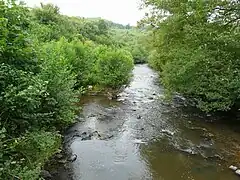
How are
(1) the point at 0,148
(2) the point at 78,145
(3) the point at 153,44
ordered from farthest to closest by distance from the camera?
(3) the point at 153,44, (2) the point at 78,145, (1) the point at 0,148

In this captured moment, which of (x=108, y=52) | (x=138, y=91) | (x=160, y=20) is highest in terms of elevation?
(x=160, y=20)

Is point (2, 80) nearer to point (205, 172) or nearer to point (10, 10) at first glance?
point (10, 10)

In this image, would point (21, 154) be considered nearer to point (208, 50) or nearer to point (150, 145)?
point (150, 145)

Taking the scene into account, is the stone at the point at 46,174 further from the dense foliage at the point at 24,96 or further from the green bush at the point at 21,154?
the green bush at the point at 21,154

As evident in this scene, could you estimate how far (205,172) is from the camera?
1352 cm

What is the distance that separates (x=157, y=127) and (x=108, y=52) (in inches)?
609

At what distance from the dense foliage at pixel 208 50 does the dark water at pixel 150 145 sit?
215 cm

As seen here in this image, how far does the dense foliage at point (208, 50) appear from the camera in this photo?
691 inches

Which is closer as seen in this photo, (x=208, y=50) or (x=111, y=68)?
(x=208, y=50)

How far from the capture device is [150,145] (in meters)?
16.6

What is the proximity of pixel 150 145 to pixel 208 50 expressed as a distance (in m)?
6.55

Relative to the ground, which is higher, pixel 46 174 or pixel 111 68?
pixel 111 68

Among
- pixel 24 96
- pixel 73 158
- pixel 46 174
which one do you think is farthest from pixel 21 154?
pixel 73 158

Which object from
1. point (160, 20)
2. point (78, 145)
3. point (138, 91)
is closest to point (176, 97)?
point (138, 91)
